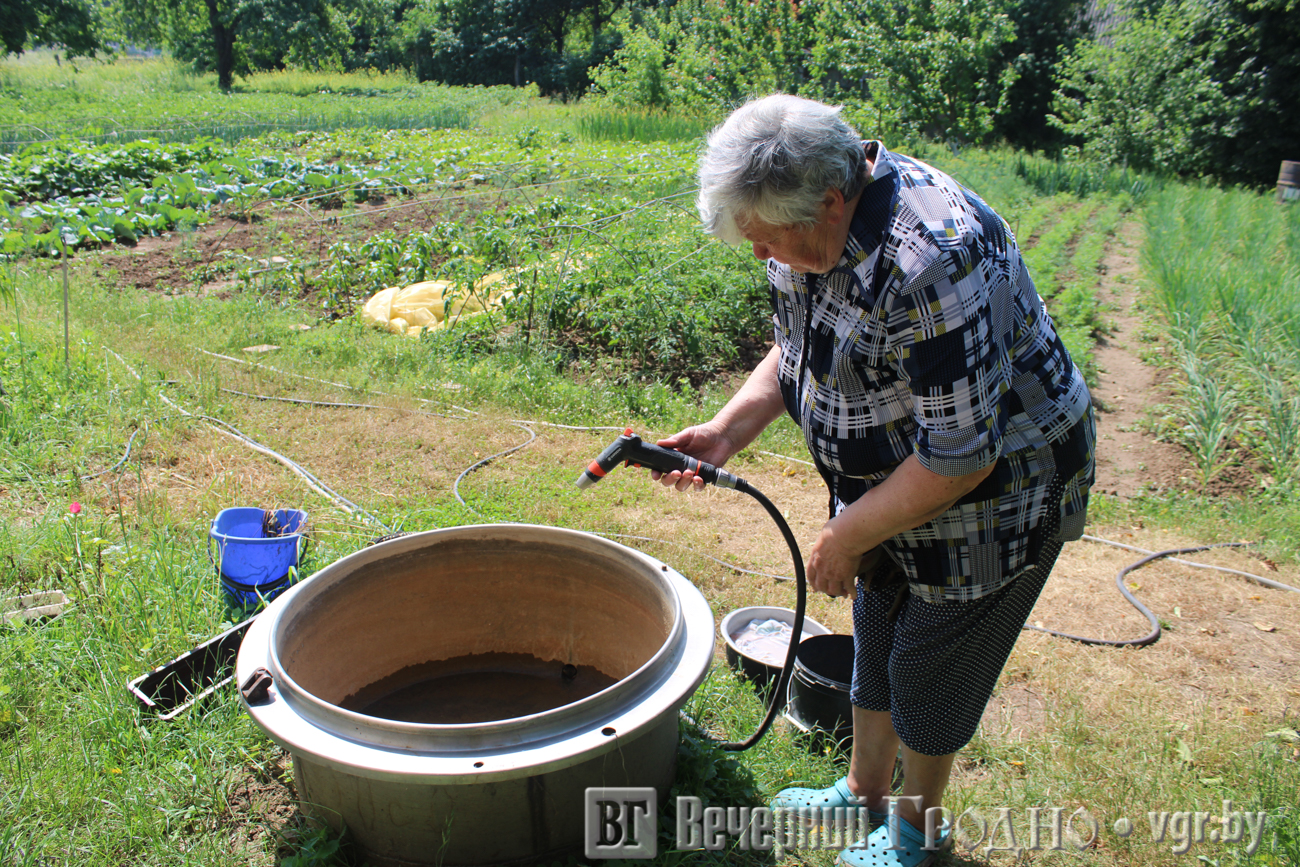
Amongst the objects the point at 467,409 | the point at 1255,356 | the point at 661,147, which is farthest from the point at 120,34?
the point at 1255,356

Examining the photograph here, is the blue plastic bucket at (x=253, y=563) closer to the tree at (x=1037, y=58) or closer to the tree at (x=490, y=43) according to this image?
the tree at (x=1037, y=58)

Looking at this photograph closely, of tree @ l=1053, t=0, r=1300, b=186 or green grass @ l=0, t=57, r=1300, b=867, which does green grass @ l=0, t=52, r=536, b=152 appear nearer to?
green grass @ l=0, t=57, r=1300, b=867

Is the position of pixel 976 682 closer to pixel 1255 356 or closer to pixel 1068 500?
pixel 1068 500

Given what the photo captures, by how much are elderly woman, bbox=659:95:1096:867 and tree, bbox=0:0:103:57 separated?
108ft

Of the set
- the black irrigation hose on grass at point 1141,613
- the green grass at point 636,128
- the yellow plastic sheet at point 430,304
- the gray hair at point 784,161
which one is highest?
the green grass at point 636,128

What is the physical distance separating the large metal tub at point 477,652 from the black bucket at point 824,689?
483 mm

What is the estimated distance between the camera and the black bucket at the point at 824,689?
2197 millimetres

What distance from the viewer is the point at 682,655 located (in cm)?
169

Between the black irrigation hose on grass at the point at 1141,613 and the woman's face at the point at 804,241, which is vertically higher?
the woman's face at the point at 804,241

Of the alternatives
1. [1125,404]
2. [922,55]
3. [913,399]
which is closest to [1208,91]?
[922,55]

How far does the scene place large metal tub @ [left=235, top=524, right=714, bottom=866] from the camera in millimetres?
1438

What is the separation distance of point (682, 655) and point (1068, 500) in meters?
0.80

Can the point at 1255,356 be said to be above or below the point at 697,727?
above

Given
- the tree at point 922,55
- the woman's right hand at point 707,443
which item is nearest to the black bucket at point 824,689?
the woman's right hand at point 707,443
